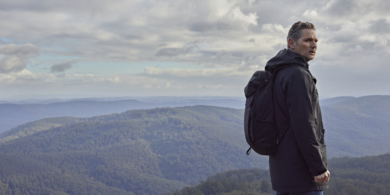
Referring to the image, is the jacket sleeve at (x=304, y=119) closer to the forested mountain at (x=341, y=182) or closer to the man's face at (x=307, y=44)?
the man's face at (x=307, y=44)

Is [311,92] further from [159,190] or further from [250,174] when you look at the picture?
[159,190]

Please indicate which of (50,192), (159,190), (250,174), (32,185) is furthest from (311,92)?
(32,185)

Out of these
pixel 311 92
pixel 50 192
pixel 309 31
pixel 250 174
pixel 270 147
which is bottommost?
pixel 50 192

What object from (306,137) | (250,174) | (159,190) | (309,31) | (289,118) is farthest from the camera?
(159,190)

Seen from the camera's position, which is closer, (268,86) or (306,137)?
(306,137)

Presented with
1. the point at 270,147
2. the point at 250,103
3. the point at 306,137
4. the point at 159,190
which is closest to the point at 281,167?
the point at 270,147

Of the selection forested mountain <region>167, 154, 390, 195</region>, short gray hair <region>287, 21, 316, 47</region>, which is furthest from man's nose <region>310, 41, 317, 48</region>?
forested mountain <region>167, 154, 390, 195</region>

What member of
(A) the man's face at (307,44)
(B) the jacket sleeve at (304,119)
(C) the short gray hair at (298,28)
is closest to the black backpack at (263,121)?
(B) the jacket sleeve at (304,119)

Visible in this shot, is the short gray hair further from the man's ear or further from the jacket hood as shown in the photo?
the jacket hood

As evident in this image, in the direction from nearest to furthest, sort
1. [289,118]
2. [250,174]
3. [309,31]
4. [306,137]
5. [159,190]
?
[306,137] → [289,118] → [309,31] → [250,174] → [159,190]

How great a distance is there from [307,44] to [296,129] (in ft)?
3.72

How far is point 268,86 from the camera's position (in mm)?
3330

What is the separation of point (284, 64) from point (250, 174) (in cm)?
11335

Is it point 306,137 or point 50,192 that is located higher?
point 306,137
